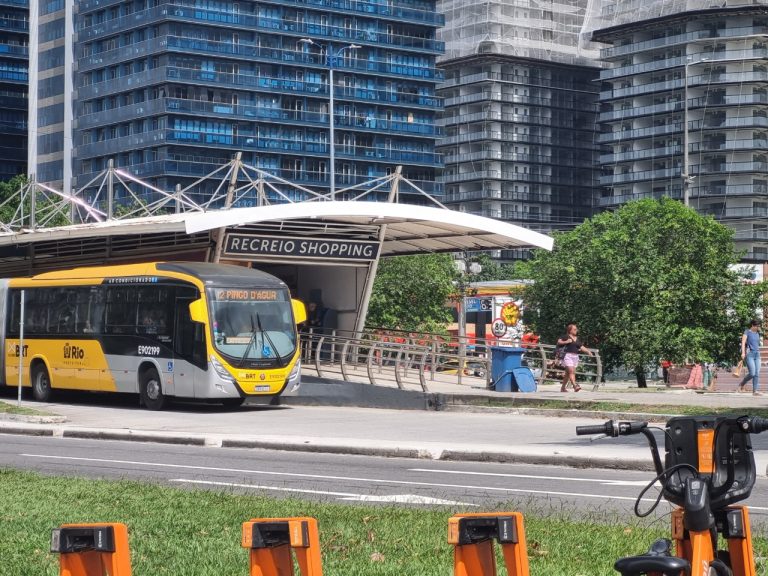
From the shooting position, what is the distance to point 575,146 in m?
171

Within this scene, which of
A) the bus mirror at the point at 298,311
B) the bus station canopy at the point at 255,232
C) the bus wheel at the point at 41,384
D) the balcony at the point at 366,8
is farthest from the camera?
the balcony at the point at 366,8

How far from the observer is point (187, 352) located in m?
28.5

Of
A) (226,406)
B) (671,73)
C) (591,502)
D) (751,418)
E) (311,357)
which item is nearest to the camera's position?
(751,418)

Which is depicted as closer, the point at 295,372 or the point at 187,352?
the point at 187,352

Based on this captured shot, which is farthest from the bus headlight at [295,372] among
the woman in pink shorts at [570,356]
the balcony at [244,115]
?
Answer: the balcony at [244,115]

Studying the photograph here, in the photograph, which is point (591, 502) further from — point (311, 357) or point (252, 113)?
point (252, 113)

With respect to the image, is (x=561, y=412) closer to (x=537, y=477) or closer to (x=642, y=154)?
(x=537, y=477)

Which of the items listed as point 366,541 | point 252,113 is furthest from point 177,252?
point 252,113

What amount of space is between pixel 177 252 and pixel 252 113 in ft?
340

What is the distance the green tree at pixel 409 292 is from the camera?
63031 mm

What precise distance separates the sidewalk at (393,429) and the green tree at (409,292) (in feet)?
103

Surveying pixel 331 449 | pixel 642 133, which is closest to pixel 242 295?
pixel 331 449

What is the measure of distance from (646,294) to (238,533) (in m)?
45.4

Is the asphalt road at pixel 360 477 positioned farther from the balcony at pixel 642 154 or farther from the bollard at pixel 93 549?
the balcony at pixel 642 154
